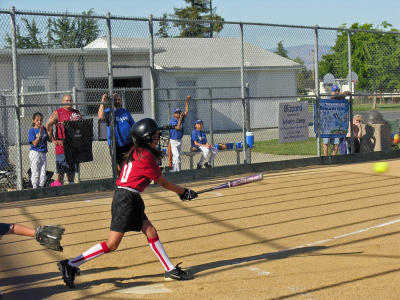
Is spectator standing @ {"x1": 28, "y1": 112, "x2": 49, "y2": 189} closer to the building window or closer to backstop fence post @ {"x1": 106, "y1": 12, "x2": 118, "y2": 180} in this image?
backstop fence post @ {"x1": 106, "y1": 12, "x2": 118, "y2": 180}

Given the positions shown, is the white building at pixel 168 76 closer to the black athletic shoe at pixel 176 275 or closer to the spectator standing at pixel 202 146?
the spectator standing at pixel 202 146

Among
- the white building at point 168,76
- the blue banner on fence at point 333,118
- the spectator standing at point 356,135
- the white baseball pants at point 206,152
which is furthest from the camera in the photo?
the white building at point 168,76

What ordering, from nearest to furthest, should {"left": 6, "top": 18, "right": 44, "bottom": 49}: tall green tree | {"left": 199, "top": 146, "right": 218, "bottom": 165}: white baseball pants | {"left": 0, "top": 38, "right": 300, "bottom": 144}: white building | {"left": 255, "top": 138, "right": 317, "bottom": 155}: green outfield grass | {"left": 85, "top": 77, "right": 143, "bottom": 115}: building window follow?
1. {"left": 6, "top": 18, "right": 44, "bottom": 49}: tall green tree
2. {"left": 199, "top": 146, "right": 218, "bottom": 165}: white baseball pants
3. {"left": 0, "top": 38, "right": 300, "bottom": 144}: white building
4. {"left": 255, "top": 138, "right": 317, "bottom": 155}: green outfield grass
5. {"left": 85, "top": 77, "right": 143, "bottom": 115}: building window

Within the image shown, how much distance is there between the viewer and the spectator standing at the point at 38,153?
1202 cm

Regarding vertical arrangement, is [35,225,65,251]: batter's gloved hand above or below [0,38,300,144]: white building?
below

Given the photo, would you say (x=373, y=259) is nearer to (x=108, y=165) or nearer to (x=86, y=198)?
(x=86, y=198)

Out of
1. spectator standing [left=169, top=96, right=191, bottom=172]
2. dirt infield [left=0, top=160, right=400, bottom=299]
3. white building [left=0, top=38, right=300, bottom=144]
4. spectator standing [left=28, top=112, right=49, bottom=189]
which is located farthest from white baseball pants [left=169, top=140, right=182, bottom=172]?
spectator standing [left=28, top=112, right=49, bottom=189]

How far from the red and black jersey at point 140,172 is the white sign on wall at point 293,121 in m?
9.43

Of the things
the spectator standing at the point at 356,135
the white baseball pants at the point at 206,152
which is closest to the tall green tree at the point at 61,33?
the white baseball pants at the point at 206,152

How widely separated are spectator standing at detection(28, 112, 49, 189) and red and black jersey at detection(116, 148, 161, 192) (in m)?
6.69

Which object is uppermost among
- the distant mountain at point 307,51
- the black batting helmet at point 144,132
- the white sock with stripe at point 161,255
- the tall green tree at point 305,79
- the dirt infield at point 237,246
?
the distant mountain at point 307,51

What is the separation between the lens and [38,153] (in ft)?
39.6

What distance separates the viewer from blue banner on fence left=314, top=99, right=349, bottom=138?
51.6ft

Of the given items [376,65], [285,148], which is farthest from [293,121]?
[285,148]
